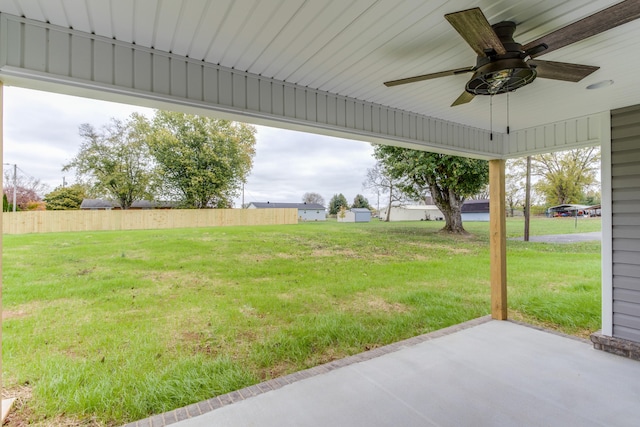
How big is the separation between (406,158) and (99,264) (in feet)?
28.6

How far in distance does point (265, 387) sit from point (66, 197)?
27.3 feet

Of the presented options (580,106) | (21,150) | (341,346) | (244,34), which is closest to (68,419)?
(341,346)

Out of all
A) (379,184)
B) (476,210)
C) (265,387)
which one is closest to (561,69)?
(265,387)

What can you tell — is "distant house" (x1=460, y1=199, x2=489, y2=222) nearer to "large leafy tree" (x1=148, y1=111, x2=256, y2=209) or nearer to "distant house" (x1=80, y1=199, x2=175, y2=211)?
"large leafy tree" (x1=148, y1=111, x2=256, y2=209)

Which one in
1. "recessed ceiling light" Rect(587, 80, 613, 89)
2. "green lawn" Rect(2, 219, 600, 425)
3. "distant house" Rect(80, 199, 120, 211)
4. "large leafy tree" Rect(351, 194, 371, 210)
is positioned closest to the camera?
"recessed ceiling light" Rect(587, 80, 613, 89)

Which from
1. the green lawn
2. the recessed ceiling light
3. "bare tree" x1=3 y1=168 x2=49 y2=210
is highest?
the recessed ceiling light

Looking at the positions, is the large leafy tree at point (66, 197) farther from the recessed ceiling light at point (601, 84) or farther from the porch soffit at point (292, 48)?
the recessed ceiling light at point (601, 84)

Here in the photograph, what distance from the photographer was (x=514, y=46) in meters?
1.39

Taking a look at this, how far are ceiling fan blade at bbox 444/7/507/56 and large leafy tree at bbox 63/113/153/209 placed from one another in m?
9.53

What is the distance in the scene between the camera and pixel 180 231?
8.20 metres

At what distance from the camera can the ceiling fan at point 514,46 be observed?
1123 millimetres

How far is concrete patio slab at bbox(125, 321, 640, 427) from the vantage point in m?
1.75

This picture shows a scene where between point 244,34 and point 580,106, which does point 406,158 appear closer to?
point 580,106

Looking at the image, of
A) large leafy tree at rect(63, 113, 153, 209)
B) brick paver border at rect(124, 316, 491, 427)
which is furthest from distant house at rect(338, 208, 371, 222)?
brick paver border at rect(124, 316, 491, 427)
